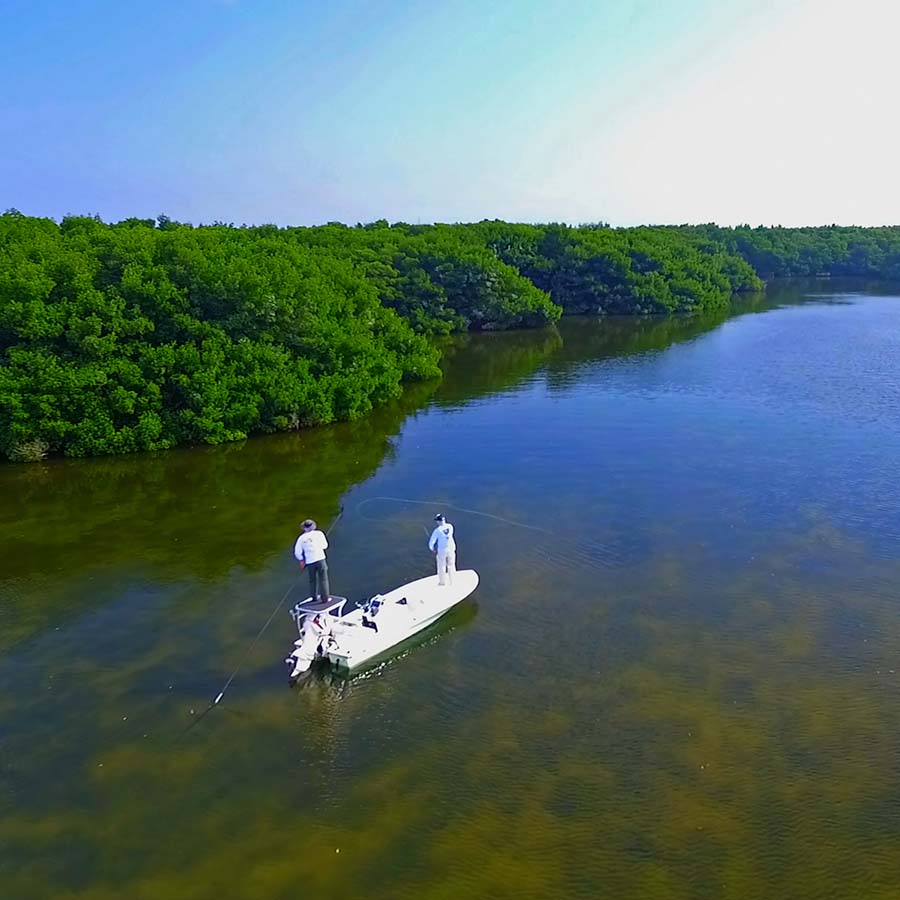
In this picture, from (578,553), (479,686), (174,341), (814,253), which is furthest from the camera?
(814,253)

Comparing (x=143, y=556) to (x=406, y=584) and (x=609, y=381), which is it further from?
(x=609, y=381)

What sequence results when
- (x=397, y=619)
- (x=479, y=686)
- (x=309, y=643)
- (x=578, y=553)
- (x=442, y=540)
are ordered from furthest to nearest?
(x=578, y=553), (x=442, y=540), (x=397, y=619), (x=309, y=643), (x=479, y=686)

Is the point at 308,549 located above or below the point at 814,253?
below

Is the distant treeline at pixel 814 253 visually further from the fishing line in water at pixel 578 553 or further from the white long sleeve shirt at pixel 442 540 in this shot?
the white long sleeve shirt at pixel 442 540

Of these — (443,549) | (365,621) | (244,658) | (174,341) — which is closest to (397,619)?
(365,621)

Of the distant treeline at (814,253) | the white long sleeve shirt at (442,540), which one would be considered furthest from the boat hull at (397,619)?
the distant treeline at (814,253)

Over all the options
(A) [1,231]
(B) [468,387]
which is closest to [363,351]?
(B) [468,387]

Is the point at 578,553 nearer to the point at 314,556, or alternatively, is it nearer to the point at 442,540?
the point at 442,540

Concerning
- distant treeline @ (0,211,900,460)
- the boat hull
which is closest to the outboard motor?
the boat hull
